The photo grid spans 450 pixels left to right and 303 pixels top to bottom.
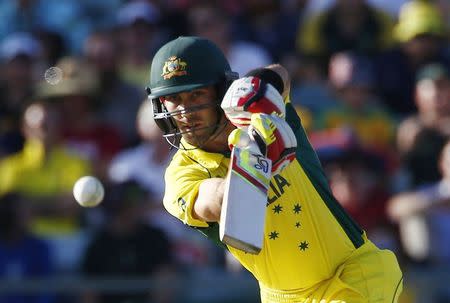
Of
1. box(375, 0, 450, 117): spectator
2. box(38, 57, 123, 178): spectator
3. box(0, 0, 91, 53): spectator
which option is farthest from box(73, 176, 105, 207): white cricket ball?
box(0, 0, 91, 53): spectator

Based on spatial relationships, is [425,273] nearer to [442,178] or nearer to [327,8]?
[442,178]

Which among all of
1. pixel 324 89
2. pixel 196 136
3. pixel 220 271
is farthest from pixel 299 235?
pixel 324 89

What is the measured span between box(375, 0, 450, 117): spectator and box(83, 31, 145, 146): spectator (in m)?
2.41

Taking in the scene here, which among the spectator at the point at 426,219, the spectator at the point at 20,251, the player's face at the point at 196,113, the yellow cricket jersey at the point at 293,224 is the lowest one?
the spectator at the point at 426,219

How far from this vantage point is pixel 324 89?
32.0 feet

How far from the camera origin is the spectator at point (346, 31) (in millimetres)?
10492

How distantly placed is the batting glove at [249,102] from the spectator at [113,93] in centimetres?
530

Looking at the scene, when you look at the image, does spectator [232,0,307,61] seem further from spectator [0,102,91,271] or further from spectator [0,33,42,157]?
spectator [0,102,91,271]

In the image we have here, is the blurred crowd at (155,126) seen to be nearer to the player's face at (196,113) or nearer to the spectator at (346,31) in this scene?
the spectator at (346,31)

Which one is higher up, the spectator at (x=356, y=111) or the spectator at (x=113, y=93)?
the spectator at (x=113, y=93)

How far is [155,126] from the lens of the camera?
29.1 feet

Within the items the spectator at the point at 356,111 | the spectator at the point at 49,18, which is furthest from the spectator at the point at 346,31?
the spectator at the point at 49,18

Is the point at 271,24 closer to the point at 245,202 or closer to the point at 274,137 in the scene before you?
the point at 274,137

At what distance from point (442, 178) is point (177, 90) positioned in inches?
174
